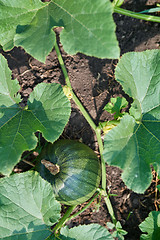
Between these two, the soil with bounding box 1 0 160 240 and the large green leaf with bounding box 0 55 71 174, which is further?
the soil with bounding box 1 0 160 240

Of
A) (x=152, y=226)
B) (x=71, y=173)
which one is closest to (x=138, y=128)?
(x=71, y=173)

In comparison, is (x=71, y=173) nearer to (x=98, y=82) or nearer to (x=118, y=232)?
(x=118, y=232)

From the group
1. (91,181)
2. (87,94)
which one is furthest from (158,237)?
(87,94)

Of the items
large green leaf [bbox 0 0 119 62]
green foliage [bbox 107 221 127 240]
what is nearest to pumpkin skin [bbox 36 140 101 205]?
green foliage [bbox 107 221 127 240]

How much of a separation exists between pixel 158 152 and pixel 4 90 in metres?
1.25

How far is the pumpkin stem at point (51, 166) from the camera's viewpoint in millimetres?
2375

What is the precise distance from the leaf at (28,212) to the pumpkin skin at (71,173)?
1.06 feet

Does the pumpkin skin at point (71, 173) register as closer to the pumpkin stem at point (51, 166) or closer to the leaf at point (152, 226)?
the pumpkin stem at point (51, 166)

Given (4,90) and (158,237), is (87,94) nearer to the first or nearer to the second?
(4,90)

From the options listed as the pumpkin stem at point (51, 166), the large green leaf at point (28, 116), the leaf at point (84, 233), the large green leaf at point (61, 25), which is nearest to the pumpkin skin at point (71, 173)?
the pumpkin stem at point (51, 166)

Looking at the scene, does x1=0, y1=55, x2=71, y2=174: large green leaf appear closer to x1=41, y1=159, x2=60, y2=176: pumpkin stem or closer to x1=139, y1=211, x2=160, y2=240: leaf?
x1=41, y1=159, x2=60, y2=176: pumpkin stem

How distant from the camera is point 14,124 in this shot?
203 centimetres

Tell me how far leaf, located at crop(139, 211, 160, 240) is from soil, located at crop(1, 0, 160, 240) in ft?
1.45

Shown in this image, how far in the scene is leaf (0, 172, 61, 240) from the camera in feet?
6.96
